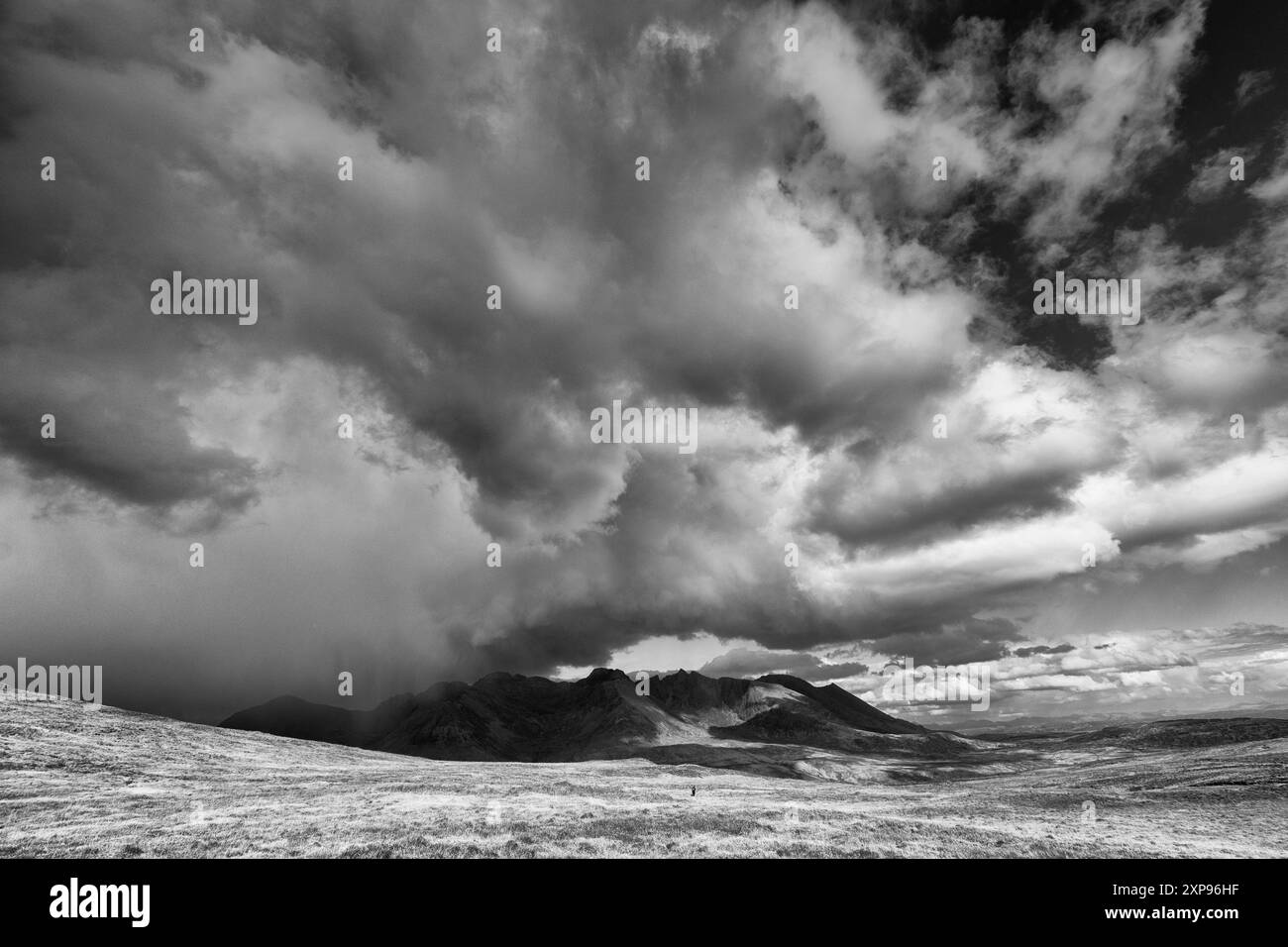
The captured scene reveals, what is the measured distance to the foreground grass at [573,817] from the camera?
1289 inches

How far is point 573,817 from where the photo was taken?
42.1 metres

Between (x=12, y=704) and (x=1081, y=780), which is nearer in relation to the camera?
(x=1081, y=780)

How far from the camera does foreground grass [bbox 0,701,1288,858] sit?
107ft
